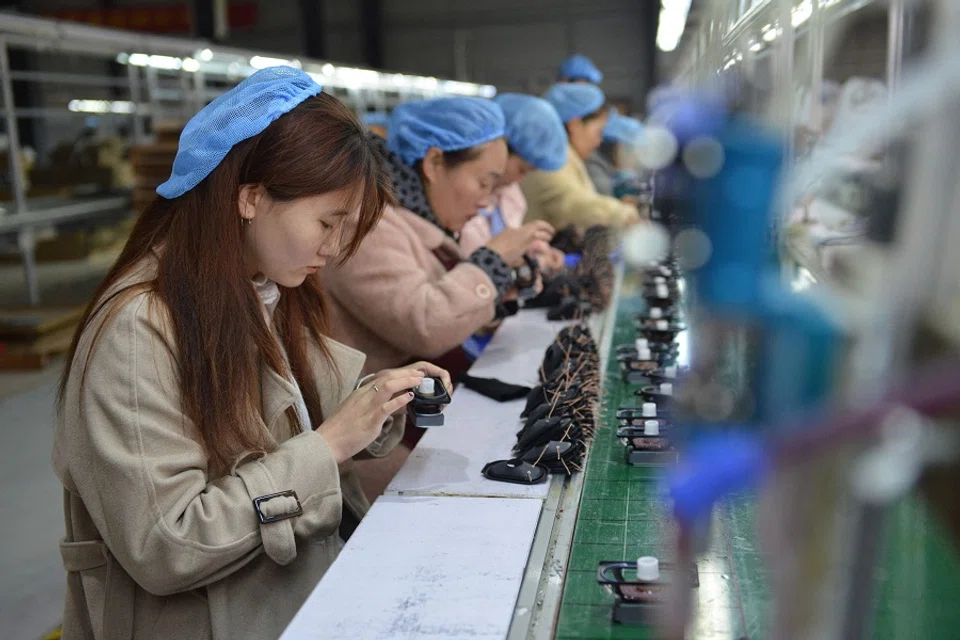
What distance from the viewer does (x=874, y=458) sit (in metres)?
0.56

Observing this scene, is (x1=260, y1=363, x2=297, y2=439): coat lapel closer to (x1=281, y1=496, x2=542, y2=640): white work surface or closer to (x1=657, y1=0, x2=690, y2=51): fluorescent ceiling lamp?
(x1=281, y1=496, x2=542, y2=640): white work surface

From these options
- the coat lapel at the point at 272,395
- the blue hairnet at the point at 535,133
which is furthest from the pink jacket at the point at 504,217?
the coat lapel at the point at 272,395

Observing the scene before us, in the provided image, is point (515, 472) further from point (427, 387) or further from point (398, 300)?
point (398, 300)

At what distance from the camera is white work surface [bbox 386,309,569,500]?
1.71 metres

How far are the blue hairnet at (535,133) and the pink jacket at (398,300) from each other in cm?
129

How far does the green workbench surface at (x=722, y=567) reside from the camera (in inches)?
40.0

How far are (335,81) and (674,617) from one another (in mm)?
9852

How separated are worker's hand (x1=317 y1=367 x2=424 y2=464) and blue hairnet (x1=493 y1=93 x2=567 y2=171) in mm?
2262

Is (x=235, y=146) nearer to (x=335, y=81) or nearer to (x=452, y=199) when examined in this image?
(x=452, y=199)

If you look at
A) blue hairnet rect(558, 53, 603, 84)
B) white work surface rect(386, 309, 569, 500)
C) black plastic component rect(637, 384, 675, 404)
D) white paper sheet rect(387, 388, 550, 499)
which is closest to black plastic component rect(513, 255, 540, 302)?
white work surface rect(386, 309, 569, 500)

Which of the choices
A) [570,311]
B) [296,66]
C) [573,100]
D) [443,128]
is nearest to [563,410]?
[443,128]

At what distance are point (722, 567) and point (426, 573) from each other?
414mm

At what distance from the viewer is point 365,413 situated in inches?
66.1

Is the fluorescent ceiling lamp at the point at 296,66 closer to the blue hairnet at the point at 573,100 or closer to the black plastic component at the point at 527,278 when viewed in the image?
the blue hairnet at the point at 573,100
